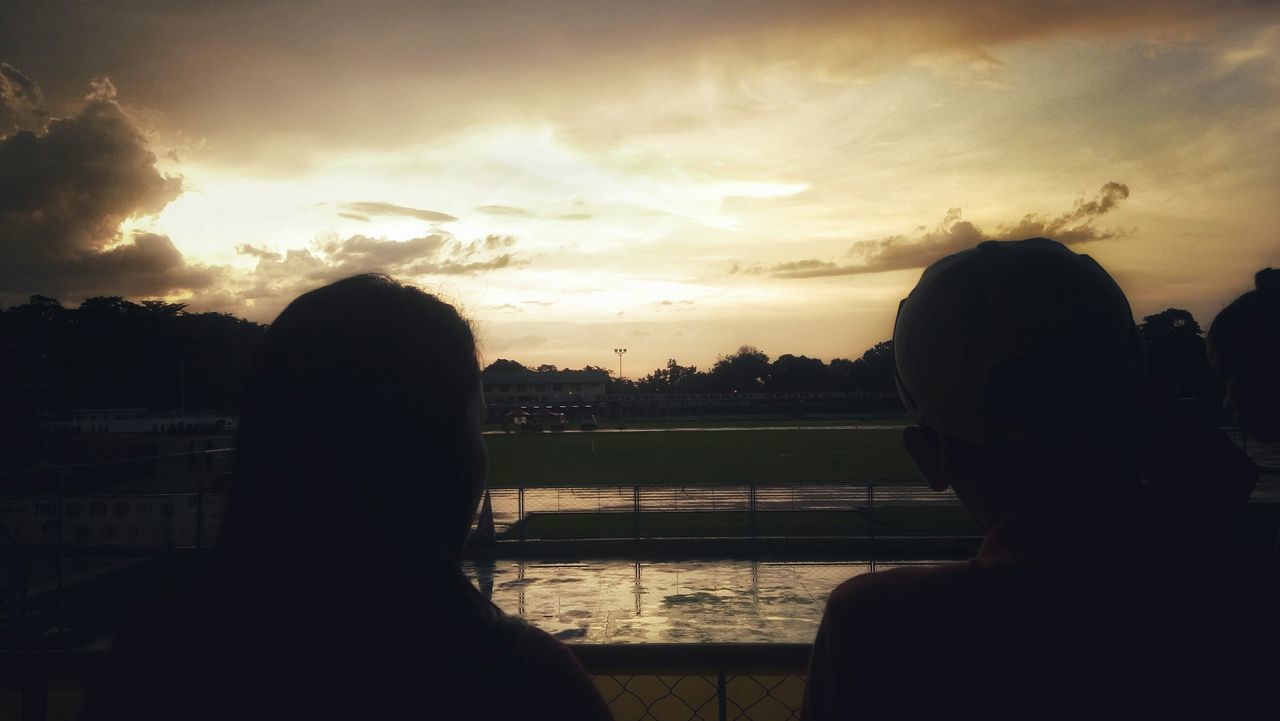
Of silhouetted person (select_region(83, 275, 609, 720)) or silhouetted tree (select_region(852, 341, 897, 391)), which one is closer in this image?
silhouetted person (select_region(83, 275, 609, 720))

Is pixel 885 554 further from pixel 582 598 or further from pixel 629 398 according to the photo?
pixel 629 398

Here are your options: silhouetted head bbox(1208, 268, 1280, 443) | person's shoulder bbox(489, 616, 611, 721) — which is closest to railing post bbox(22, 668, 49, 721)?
person's shoulder bbox(489, 616, 611, 721)

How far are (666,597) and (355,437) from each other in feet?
45.6

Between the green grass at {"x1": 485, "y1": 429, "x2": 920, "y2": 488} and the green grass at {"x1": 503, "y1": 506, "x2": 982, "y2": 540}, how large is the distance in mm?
2204

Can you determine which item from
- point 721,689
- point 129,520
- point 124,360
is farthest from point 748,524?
point 124,360

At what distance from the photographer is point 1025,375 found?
3.33ft

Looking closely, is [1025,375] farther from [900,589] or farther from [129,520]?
[129,520]

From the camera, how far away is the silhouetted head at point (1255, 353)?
1647mm

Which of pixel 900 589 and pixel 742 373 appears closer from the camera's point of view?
pixel 900 589

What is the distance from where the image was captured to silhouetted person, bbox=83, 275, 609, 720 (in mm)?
1124

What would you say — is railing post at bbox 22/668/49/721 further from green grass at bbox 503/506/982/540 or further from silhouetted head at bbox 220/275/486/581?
green grass at bbox 503/506/982/540

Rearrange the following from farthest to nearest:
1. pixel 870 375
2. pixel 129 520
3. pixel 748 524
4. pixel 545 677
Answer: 1. pixel 870 375
2. pixel 748 524
3. pixel 129 520
4. pixel 545 677

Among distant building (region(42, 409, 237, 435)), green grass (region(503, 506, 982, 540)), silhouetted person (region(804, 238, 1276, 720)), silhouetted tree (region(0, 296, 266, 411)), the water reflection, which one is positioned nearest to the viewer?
silhouetted person (region(804, 238, 1276, 720))

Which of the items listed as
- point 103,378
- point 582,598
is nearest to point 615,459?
point 582,598
